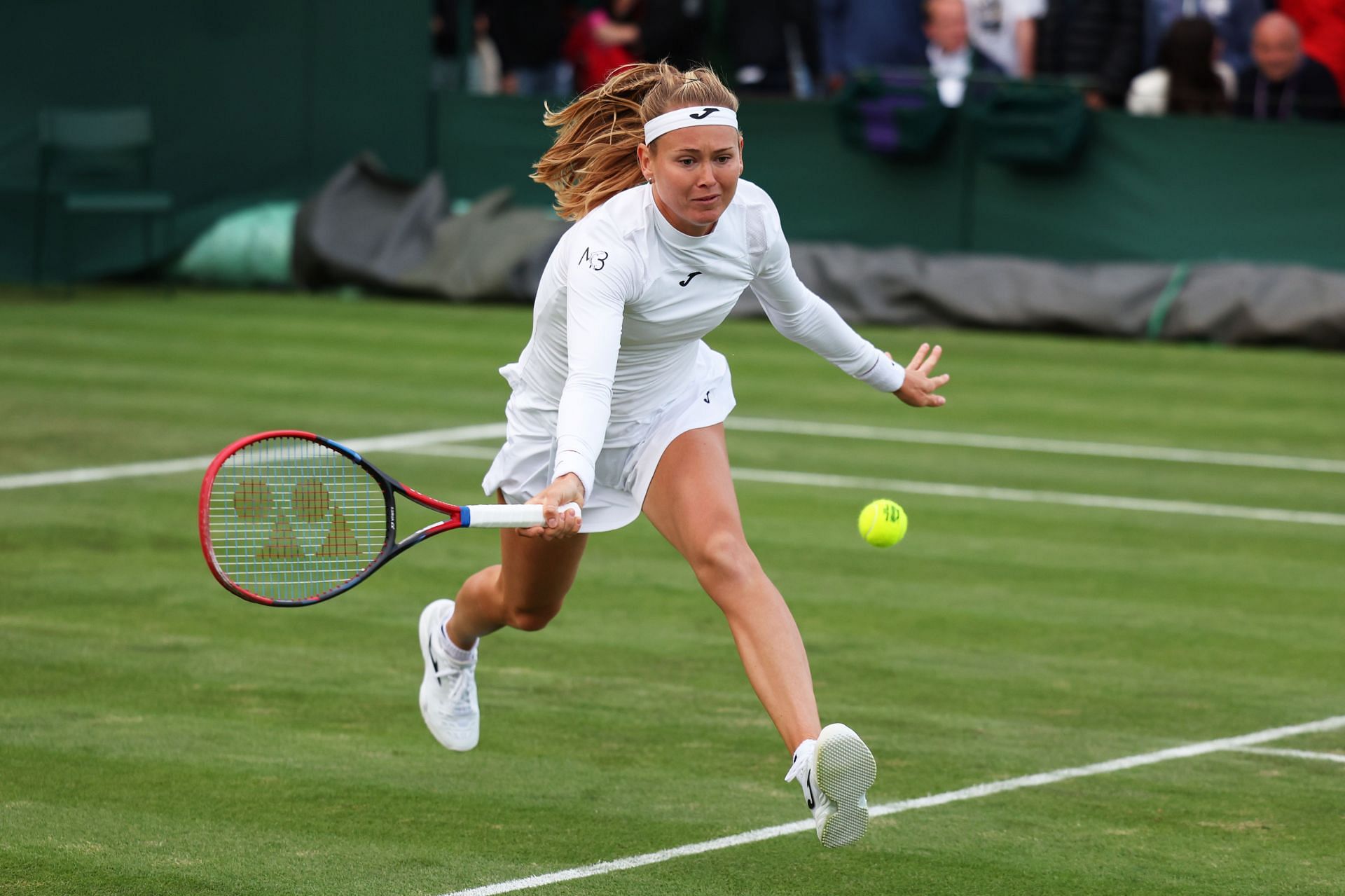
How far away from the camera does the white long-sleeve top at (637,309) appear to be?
5.27 m

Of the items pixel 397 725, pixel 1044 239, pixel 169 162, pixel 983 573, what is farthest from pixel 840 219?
pixel 397 725

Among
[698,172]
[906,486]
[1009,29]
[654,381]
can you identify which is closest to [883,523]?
[654,381]

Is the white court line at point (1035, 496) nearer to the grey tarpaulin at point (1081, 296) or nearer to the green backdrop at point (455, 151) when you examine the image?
the grey tarpaulin at point (1081, 296)

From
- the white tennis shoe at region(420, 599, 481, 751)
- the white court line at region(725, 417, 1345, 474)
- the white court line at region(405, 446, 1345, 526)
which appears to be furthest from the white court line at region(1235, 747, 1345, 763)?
the white court line at region(725, 417, 1345, 474)

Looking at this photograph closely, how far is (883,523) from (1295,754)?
141 centimetres

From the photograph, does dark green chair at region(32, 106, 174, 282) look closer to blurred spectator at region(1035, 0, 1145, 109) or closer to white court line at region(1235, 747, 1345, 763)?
blurred spectator at region(1035, 0, 1145, 109)

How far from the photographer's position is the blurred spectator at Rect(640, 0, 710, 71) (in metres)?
20.0

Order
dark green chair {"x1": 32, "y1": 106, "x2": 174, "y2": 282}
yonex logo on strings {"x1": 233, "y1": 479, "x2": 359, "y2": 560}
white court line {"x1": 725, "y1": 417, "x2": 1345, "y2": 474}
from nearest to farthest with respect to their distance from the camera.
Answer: yonex logo on strings {"x1": 233, "y1": 479, "x2": 359, "y2": 560}
white court line {"x1": 725, "y1": 417, "x2": 1345, "y2": 474}
dark green chair {"x1": 32, "y1": 106, "x2": 174, "y2": 282}

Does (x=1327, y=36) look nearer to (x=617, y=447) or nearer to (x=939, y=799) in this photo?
(x=939, y=799)

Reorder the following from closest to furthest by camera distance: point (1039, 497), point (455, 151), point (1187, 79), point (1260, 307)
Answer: point (1039, 497) → point (1260, 307) → point (1187, 79) → point (455, 151)

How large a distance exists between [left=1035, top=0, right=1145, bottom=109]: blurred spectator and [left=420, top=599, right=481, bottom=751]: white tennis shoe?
528 inches

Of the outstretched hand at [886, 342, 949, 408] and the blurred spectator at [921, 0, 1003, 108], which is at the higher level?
the outstretched hand at [886, 342, 949, 408]

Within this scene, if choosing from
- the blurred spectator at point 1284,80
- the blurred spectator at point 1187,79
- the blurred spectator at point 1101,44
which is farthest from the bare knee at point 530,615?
the blurred spectator at point 1101,44

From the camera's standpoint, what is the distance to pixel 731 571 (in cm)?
539
